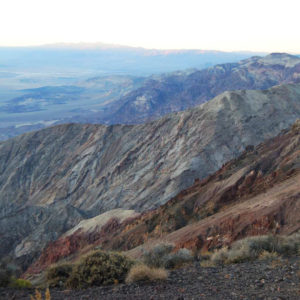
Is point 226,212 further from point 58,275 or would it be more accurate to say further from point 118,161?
point 118,161

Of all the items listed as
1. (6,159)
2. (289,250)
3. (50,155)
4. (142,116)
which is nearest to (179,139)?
(50,155)

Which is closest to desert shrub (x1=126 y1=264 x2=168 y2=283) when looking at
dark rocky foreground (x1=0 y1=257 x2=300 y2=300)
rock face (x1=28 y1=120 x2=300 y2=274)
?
dark rocky foreground (x1=0 y1=257 x2=300 y2=300)

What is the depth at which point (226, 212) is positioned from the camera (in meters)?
21.1

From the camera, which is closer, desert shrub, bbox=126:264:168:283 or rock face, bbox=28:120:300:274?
desert shrub, bbox=126:264:168:283

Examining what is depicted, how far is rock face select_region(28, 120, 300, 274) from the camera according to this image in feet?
57.8

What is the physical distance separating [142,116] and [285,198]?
154921mm

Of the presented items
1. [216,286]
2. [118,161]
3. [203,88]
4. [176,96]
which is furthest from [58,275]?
[203,88]

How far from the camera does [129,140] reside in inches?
2124

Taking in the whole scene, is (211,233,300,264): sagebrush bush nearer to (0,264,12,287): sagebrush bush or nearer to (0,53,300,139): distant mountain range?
(0,264,12,287): sagebrush bush

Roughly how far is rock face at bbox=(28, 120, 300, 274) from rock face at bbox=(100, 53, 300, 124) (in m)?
126

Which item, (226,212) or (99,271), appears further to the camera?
(226,212)

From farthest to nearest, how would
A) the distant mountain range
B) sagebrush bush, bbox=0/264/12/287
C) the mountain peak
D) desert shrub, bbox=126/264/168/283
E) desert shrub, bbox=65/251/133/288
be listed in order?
the mountain peak, the distant mountain range, sagebrush bush, bbox=0/264/12/287, desert shrub, bbox=65/251/133/288, desert shrub, bbox=126/264/168/283

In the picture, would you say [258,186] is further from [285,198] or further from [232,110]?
[232,110]

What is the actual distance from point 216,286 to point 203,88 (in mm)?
187272
